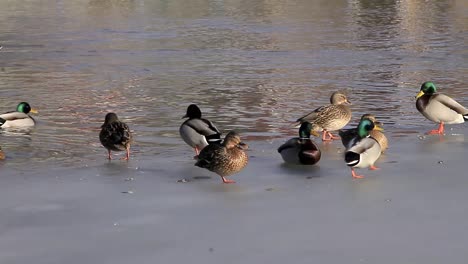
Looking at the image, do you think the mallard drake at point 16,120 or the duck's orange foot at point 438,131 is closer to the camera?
the duck's orange foot at point 438,131

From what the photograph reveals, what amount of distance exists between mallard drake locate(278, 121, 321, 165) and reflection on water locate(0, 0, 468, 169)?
5.49ft

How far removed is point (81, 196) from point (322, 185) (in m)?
2.30

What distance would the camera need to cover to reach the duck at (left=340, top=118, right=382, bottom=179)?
31.1 feet

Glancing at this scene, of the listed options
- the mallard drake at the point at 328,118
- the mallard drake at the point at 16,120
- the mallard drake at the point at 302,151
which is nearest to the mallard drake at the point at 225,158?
the mallard drake at the point at 302,151

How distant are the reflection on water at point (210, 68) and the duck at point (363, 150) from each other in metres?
2.41

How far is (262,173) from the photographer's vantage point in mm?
10023

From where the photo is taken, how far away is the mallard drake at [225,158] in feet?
30.9

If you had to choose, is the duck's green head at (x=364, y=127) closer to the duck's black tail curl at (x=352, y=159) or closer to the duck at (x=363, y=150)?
the duck at (x=363, y=150)

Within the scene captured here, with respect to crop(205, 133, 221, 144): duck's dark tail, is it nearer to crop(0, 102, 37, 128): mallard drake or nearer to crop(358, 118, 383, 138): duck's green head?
crop(358, 118, 383, 138): duck's green head

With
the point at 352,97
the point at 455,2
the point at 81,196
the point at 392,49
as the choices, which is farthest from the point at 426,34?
the point at 81,196

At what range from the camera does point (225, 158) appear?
9.39 metres

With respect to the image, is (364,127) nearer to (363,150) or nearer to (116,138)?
(363,150)

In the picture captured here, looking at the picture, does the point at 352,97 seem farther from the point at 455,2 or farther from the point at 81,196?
the point at 455,2

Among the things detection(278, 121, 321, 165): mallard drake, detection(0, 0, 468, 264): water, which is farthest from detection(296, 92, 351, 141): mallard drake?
detection(278, 121, 321, 165): mallard drake
